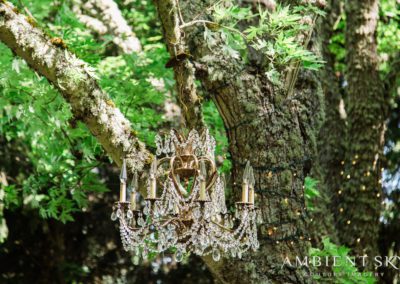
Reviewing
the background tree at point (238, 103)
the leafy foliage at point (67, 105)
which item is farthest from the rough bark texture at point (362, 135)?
the leafy foliage at point (67, 105)

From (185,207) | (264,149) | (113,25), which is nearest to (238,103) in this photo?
(264,149)

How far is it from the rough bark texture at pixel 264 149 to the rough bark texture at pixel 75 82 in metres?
0.69

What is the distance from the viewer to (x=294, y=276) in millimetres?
5074

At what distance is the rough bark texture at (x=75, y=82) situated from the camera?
16.1ft

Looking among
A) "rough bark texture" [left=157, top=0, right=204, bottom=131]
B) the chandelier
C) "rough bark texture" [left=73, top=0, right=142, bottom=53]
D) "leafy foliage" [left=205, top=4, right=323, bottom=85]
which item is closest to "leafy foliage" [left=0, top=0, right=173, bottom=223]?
"rough bark texture" [left=73, top=0, right=142, bottom=53]

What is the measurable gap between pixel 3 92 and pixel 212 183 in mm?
2730

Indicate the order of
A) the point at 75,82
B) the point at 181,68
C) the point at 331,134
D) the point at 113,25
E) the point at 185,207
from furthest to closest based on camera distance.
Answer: the point at 331,134 < the point at 113,25 < the point at 181,68 < the point at 75,82 < the point at 185,207

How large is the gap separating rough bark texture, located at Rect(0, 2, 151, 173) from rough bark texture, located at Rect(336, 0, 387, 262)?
3.87m

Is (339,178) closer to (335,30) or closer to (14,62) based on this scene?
(335,30)

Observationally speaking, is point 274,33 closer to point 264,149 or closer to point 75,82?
point 264,149

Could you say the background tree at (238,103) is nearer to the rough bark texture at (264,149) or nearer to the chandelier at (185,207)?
the rough bark texture at (264,149)

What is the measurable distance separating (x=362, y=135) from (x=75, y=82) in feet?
14.7

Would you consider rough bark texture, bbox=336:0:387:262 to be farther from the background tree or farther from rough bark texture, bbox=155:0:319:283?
rough bark texture, bbox=155:0:319:283

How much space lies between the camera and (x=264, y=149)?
527 cm
